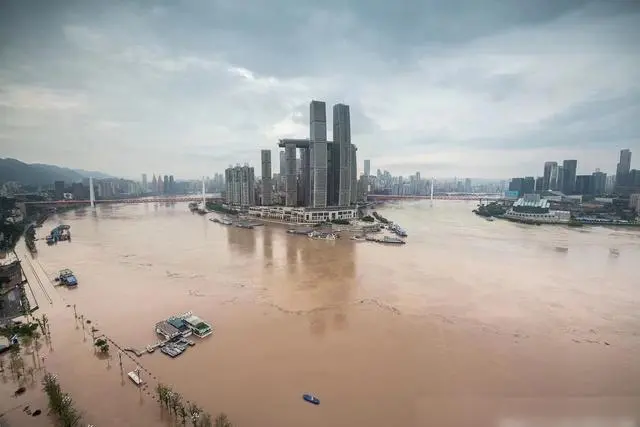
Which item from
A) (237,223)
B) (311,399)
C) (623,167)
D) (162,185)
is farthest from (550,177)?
(162,185)

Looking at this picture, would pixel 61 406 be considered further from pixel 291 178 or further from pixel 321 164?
pixel 291 178

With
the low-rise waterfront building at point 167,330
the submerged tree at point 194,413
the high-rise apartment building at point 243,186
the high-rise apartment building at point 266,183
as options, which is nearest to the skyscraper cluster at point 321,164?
the high-rise apartment building at point 266,183

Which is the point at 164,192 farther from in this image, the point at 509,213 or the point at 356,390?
the point at 356,390

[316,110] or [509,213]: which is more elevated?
[316,110]

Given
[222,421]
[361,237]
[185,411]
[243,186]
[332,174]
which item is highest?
[332,174]

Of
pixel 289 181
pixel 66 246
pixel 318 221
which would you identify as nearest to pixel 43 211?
pixel 66 246

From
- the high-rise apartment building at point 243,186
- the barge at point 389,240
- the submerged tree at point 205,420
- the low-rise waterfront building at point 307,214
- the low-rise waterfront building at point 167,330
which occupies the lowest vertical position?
the submerged tree at point 205,420

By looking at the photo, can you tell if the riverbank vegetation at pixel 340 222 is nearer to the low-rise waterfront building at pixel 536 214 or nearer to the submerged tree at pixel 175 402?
the low-rise waterfront building at pixel 536 214
